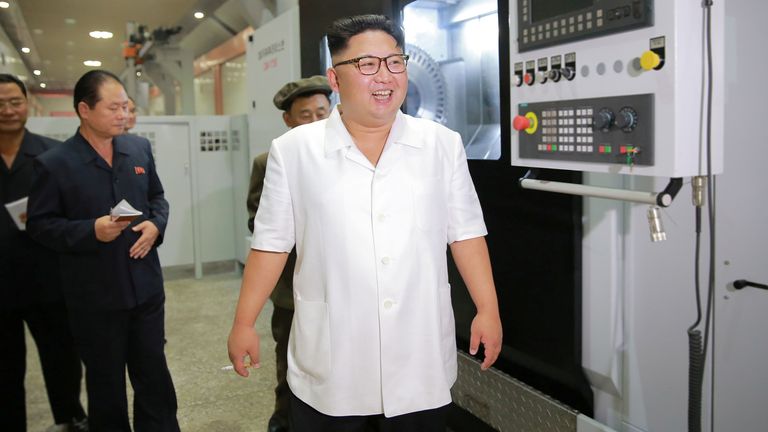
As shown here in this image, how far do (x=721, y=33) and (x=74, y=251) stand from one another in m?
2.04

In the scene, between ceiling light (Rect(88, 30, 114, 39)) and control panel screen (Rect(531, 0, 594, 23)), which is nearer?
control panel screen (Rect(531, 0, 594, 23))

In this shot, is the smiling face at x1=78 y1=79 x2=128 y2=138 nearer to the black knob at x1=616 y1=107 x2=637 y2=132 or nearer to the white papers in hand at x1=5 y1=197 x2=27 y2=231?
the white papers in hand at x1=5 y1=197 x2=27 y2=231

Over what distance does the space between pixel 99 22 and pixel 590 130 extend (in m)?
9.69

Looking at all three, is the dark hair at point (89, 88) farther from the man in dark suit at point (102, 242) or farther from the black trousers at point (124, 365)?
the black trousers at point (124, 365)

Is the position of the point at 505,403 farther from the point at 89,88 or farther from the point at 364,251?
the point at 89,88

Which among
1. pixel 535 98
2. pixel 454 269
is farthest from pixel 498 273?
pixel 535 98

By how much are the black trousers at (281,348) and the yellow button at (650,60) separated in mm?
1510

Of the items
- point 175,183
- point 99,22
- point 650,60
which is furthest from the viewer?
point 99,22

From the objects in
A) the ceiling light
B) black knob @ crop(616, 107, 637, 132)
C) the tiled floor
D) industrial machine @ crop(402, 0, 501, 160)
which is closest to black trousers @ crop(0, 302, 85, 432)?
the tiled floor

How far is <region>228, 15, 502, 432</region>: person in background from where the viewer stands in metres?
1.38

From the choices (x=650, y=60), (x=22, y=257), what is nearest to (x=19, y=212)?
(x=22, y=257)

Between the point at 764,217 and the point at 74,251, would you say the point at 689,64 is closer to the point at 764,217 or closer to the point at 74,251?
the point at 764,217

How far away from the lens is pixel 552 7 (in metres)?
1.58

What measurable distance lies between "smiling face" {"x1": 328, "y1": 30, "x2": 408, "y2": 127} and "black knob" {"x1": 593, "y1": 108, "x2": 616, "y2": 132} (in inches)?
18.2
